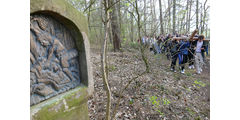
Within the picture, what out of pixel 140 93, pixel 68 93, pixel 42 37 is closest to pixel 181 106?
pixel 140 93

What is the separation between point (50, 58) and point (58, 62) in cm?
12

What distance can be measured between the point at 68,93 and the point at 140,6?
125 inches

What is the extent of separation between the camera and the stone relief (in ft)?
3.81

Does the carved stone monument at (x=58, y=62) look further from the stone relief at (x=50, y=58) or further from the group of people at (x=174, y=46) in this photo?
the group of people at (x=174, y=46)

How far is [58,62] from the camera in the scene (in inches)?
55.9

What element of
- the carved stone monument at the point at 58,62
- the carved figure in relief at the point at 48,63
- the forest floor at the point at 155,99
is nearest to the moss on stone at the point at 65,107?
the carved stone monument at the point at 58,62

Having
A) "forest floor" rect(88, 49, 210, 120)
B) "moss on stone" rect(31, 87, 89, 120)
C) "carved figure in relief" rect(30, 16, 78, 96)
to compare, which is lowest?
"forest floor" rect(88, 49, 210, 120)

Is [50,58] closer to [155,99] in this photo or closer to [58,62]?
[58,62]

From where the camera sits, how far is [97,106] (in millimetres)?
2750

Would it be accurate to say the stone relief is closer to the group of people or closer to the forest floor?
the forest floor


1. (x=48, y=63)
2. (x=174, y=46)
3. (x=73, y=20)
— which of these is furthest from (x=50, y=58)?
(x=174, y=46)

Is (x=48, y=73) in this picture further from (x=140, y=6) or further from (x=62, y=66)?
(x=140, y=6)

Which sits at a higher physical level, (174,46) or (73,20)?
(73,20)

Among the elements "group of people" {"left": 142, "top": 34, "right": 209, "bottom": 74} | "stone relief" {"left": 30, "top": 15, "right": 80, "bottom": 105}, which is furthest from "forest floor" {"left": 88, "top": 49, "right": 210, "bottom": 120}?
"stone relief" {"left": 30, "top": 15, "right": 80, "bottom": 105}
